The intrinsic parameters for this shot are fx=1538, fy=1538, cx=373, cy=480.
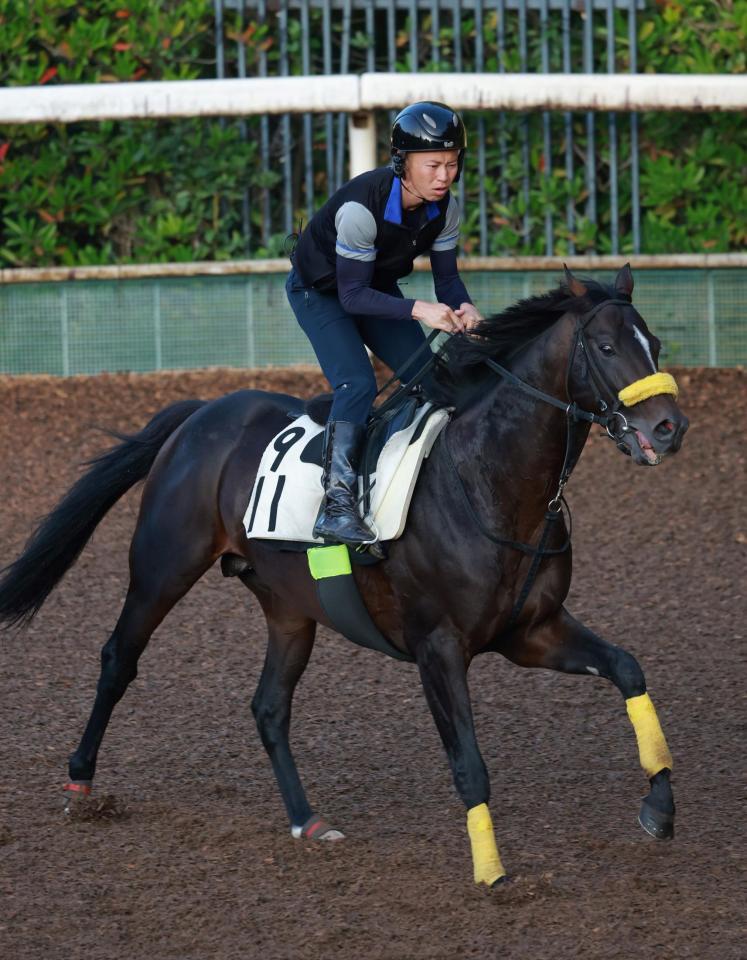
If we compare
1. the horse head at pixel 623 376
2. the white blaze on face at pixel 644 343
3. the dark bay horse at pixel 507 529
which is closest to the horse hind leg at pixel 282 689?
the dark bay horse at pixel 507 529

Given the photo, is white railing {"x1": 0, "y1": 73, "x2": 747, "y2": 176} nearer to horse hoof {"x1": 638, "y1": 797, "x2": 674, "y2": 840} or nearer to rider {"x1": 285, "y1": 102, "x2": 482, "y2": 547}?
rider {"x1": 285, "y1": 102, "x2": 482, "y2": 547}

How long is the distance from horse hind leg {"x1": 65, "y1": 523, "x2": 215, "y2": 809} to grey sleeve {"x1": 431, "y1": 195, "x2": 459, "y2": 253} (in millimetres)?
1483

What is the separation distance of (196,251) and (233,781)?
8160mm

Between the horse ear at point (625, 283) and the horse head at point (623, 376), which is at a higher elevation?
the horse ear at point (625, 283)

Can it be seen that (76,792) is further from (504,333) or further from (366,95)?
(366,95)

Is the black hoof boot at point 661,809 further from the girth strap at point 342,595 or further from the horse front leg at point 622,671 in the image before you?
the girth strap at point 342,595

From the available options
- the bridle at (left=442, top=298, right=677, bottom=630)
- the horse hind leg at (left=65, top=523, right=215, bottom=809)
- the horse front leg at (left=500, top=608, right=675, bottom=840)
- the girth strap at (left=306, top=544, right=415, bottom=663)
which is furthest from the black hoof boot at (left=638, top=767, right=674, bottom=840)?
the horse hind leg at (left=65, top=523, right=215, bottom=809)

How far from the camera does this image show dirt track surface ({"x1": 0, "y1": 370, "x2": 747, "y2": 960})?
4.66m

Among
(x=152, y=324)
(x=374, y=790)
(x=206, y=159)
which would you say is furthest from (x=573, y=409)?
(x=206, y=159)

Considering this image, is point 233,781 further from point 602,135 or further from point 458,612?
point 602,135

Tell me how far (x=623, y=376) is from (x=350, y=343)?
4.29 feet

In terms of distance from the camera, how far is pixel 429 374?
542 centimetres

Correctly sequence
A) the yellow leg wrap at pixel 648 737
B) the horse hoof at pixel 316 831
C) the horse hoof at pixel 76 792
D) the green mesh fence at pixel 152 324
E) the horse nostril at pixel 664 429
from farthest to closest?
1. the green mesh fence at pixel 152 324
2. the horse hoof at pixel 76 792
3. the horse hoof at pixel 316 831
4. the yellow leg wrap at pixel 648 737
5. the horse nostril at pixel 664 429

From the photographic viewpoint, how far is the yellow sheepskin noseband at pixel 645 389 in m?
4.60
